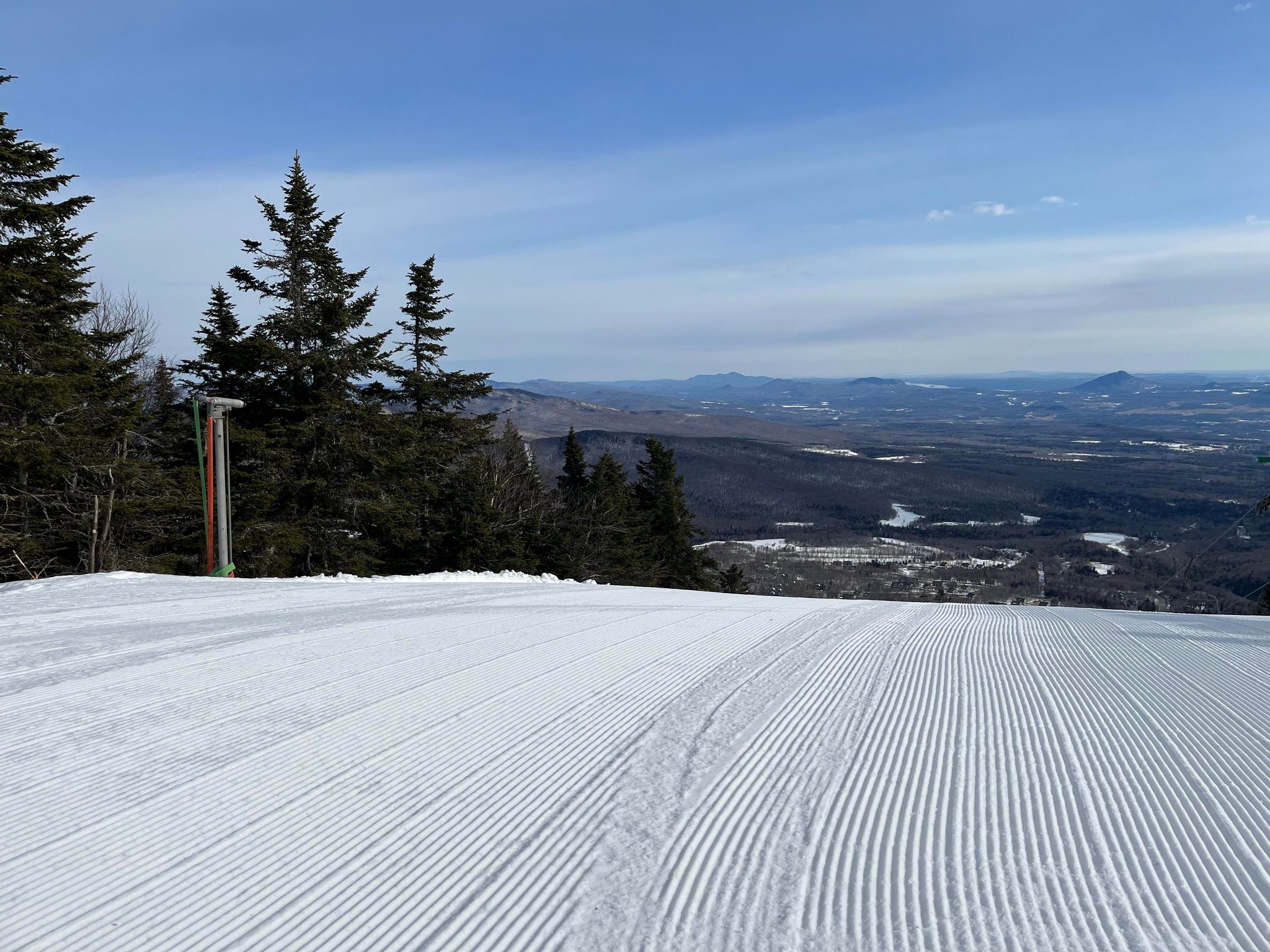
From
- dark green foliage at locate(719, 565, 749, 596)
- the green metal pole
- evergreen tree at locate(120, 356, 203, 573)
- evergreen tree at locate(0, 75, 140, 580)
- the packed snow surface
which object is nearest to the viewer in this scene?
the green metal pole

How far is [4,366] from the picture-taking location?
580 inches

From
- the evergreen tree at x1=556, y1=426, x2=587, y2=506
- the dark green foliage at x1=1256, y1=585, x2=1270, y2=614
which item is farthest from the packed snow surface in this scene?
the evergreen tree at x1=556, y1=426, x2=587, y2=506

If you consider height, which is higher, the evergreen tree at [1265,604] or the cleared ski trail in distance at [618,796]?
the cleared ski trail in distance at [618,796]

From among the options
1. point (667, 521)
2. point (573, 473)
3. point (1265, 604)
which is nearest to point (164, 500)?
point (573, 473)

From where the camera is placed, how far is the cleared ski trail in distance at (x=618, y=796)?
7.20ft

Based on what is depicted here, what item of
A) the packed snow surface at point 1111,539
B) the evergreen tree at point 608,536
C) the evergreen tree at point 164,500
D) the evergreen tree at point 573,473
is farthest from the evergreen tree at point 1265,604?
the packed snow surface at point 1111,539

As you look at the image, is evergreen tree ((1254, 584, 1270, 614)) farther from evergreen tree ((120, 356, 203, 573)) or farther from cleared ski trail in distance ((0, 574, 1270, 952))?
evergreen tree ((120, 356, 203, 573))

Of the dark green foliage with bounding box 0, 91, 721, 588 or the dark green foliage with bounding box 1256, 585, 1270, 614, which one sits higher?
the dark green foliage with bounding box 0, 91, 721, 588

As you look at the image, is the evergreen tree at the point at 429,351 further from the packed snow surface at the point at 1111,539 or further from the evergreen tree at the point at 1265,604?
the packed snow surface at the point at 1111,539

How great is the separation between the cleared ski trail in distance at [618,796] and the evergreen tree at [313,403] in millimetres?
16154

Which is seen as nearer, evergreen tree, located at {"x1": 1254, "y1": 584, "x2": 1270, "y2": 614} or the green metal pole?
the green metal pole

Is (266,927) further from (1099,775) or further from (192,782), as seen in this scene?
(1099,775)

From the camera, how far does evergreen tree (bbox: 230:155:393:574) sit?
20797mm

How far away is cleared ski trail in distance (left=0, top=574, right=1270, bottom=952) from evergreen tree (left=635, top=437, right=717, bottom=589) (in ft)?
102
